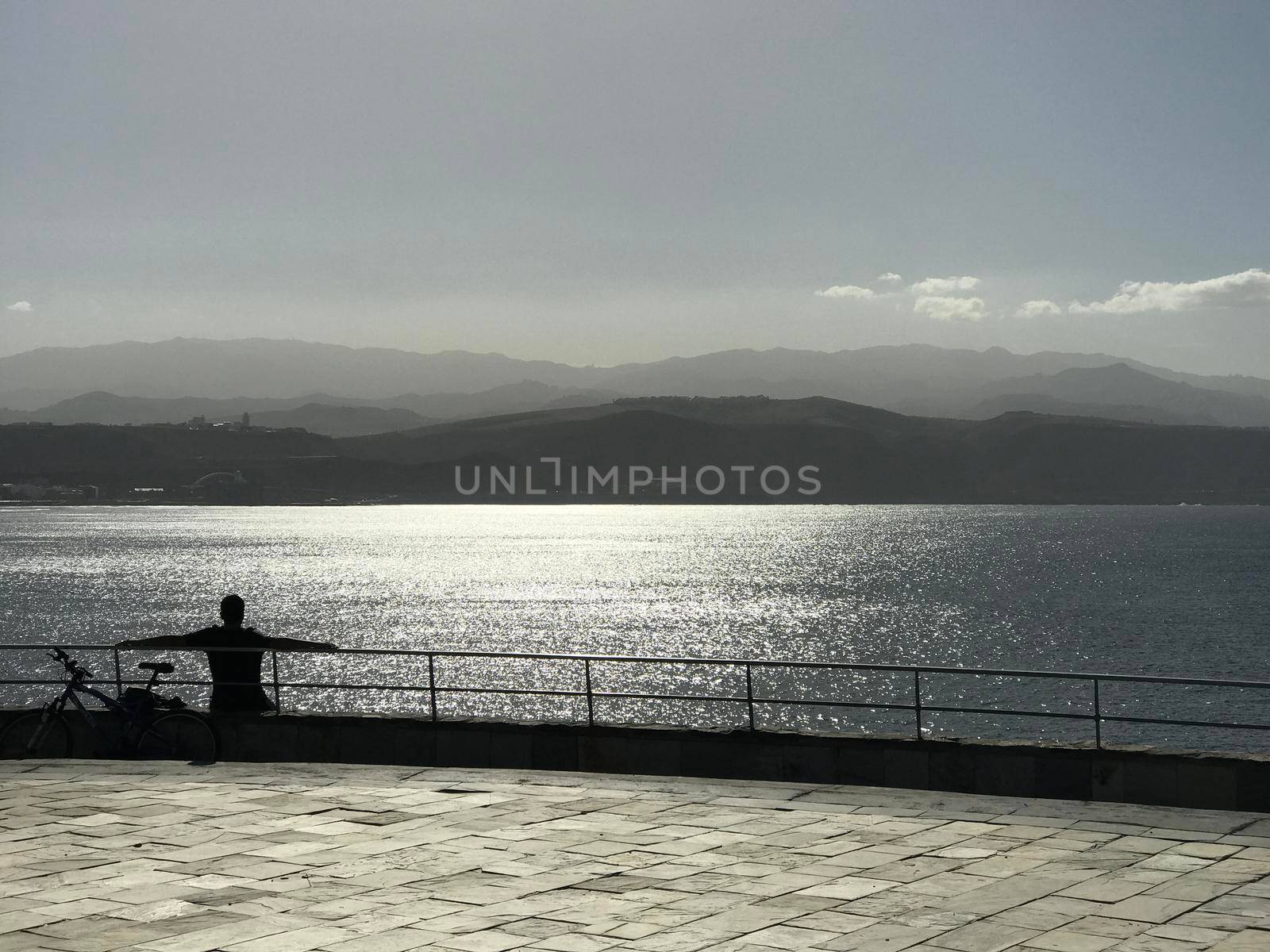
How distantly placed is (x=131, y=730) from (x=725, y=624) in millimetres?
58228

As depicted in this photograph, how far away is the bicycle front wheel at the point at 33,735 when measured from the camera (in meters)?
13.8

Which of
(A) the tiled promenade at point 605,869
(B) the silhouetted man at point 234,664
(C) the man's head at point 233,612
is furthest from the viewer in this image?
(C) the man's head at point 233,612

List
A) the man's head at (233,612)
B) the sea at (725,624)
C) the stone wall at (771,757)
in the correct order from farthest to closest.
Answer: the sea at (725,624), the man's head at (233,612), the stone wall at (771,757)

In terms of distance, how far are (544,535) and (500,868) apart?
17971 cm

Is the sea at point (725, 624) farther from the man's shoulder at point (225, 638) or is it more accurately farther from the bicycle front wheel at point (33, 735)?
the man's shoulder at point (225, 638)

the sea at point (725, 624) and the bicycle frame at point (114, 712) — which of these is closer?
the bicycle frame at point (114, 712)

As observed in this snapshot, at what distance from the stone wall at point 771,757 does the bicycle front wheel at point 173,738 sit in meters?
0.79

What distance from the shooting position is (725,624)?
2783 inches

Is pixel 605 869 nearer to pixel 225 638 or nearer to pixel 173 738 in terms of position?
pixel 173 738

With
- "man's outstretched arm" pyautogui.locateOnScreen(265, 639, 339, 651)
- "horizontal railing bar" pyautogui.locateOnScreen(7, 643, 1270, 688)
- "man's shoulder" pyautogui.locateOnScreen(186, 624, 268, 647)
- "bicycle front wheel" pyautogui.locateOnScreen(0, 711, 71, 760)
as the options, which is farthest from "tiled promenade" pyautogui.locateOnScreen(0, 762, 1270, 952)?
"man's shoulder" pyautogui.locateOnScreen(186, 624, 268, 647)

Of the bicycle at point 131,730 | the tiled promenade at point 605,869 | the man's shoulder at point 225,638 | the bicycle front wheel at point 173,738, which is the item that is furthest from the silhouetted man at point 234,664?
the tiled promenade at point 605,869

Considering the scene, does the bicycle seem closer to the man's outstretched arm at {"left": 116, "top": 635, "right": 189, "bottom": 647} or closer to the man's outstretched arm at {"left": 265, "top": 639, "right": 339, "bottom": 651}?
the man's outstretched arm at {"left": 116, "top": 635, "right": 189, "bottom": 647}

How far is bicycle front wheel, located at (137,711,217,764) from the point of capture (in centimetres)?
1341

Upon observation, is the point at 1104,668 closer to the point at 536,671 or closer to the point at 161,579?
the point at 536,671
